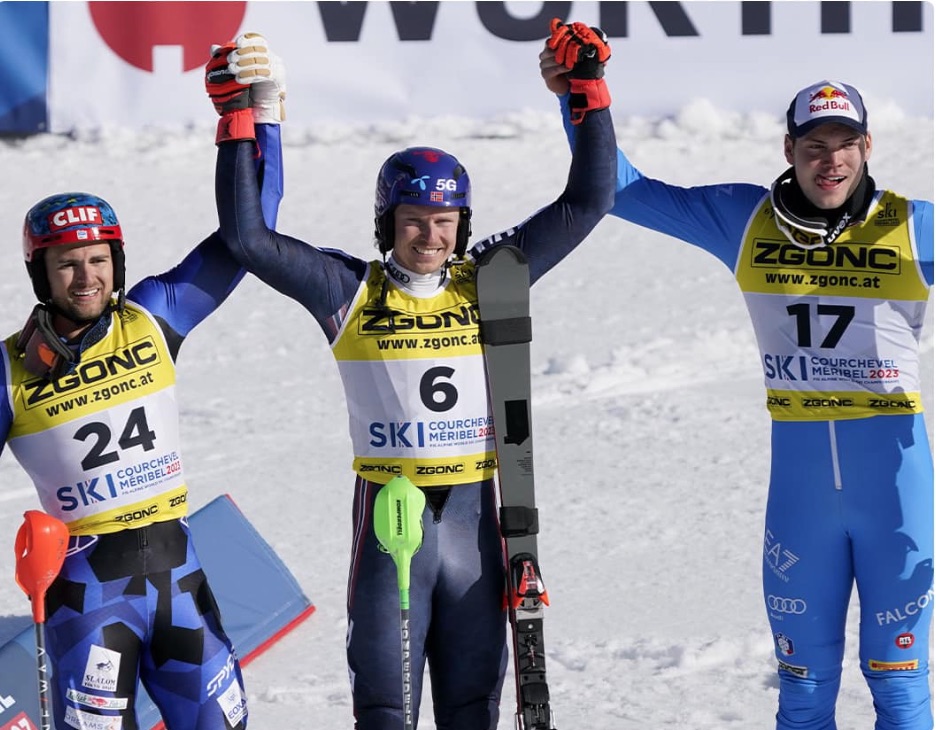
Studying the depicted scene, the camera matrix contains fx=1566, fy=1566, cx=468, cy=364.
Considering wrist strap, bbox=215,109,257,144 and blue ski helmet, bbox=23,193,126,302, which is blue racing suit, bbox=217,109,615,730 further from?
blue ski helmet, bbox=23,193,126,302

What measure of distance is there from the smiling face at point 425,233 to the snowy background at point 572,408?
6.78ft

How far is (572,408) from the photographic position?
9.40m

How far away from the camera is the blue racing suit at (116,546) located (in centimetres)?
440

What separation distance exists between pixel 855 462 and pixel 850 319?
1.44 ft

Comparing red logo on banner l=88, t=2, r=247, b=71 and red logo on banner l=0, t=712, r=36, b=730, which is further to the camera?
red logo on banner l=88, t=2, r=247, b=71

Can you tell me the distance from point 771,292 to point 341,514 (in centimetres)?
373

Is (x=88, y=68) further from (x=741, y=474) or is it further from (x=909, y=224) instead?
(x=909, y=224)

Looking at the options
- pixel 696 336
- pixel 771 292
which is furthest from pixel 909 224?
pixel 696 336

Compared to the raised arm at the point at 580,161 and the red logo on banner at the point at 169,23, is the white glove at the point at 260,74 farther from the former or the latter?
the red logo on banner at the point at 169,23

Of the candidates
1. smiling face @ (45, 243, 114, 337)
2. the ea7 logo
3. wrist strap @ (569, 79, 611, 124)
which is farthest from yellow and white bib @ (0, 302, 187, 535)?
wrist strap @ (569, 79, 611, 124)

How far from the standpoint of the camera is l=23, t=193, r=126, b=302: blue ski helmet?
4.43 meters

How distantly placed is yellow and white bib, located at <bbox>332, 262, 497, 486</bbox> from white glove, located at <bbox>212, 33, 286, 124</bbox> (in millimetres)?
619

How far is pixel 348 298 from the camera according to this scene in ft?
15.1

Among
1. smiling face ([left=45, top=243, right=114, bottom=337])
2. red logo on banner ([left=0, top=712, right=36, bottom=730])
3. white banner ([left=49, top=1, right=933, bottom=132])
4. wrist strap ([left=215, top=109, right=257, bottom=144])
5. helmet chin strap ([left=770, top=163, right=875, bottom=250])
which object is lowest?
red logo on banner ([left=0, top=712, right=36, bottom=730])
